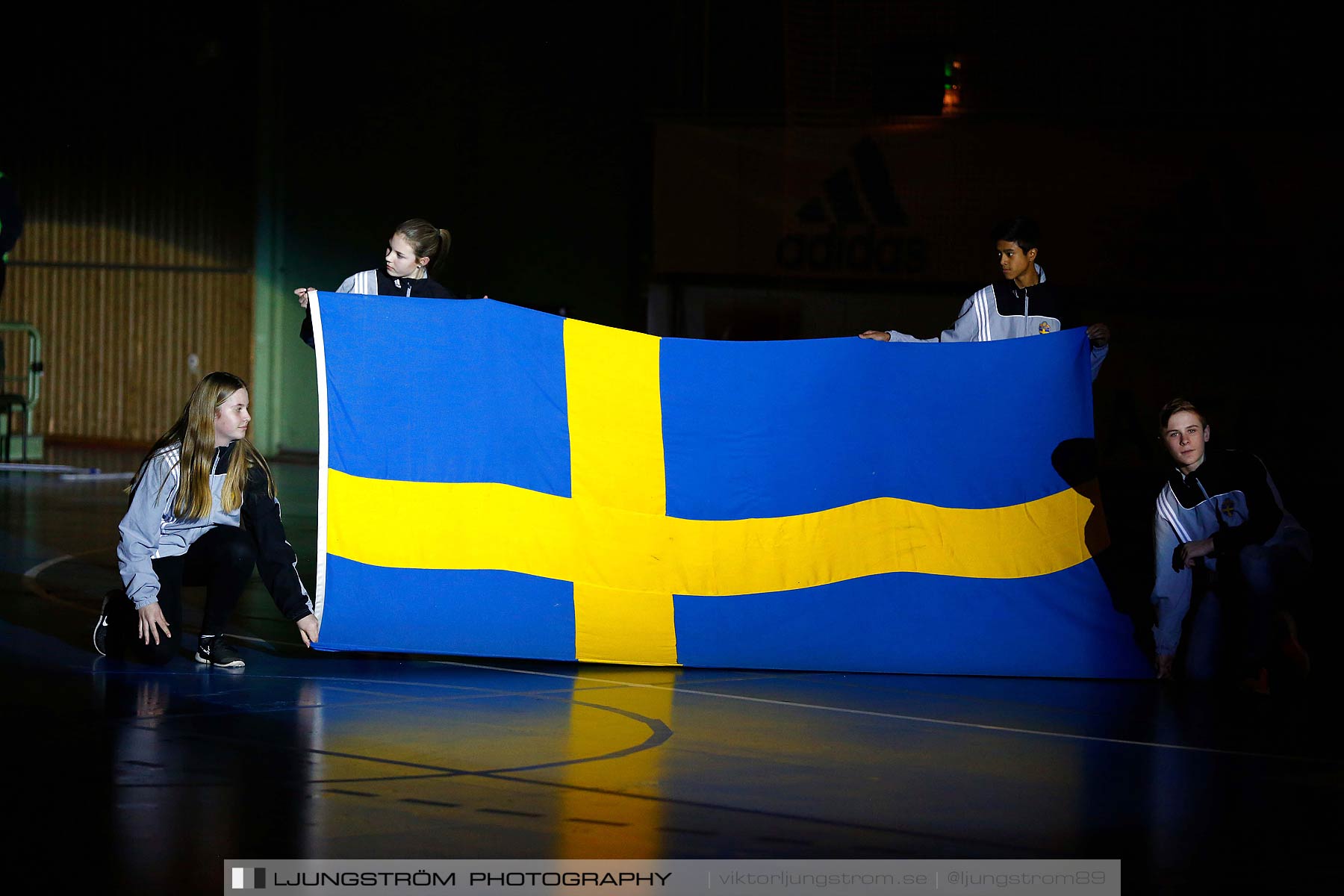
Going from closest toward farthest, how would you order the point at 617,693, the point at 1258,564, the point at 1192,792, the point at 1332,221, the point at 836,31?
the point at 1192,792
the point at 617,693
the point at 1258,564
the point at 1332,221
the point at 836,31

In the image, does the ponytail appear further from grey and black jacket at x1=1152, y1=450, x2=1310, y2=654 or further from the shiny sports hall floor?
grey and black jacket at x1=1152, y1=450, x2=1310, y2=654

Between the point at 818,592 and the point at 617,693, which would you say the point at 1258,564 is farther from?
the point at 617,693

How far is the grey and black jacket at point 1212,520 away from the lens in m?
4.86

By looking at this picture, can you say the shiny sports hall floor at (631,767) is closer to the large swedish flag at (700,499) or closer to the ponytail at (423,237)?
the large swedish flag at (700,499)

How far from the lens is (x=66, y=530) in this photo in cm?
828

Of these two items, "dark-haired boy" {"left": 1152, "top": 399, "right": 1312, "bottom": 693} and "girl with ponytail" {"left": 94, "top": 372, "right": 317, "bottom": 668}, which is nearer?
"girl with ponytail" {"left": 94, "top": 372, "right": 317, "bottom": 668}

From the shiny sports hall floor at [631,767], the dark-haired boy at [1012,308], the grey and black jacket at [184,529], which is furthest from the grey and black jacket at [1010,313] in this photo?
the grey and black jacket at [184,529]

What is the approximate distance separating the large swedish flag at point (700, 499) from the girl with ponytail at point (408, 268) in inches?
12.0

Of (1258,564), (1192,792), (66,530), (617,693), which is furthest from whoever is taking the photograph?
(66,530)

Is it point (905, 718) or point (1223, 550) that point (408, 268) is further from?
point (1223, 550)

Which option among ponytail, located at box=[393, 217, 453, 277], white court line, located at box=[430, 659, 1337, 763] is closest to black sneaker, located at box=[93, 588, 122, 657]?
white court line, located at box=[430, 659, 1337, 763]

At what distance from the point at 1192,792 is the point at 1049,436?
6.08ft

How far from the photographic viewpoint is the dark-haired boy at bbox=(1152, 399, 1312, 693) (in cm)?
479

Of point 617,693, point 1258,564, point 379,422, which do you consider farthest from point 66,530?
point 1258,564
